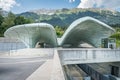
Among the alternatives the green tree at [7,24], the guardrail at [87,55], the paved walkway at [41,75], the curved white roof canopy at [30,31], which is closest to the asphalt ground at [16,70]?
the paved walkway at [41,75]

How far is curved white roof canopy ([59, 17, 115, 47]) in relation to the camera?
117 ft

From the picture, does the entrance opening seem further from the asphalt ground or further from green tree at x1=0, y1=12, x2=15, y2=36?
green tree at x1=0, y1=12, x2=15, y2=36

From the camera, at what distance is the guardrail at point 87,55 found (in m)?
22.8

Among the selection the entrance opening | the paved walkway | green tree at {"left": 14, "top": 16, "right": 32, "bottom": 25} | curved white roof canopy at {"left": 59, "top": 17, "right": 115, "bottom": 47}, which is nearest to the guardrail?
the entrance opening

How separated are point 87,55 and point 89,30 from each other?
19870 millimetres

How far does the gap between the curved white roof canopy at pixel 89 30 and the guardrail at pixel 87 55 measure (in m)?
10.6

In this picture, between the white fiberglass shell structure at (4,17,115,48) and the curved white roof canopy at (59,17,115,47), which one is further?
the white fiberglass shell structure at (4,17,115,48)

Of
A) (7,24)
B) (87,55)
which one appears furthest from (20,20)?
(87,55)

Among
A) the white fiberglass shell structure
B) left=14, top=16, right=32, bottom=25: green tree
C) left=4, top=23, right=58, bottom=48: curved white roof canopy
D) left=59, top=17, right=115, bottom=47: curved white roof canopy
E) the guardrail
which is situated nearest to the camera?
the guardrail

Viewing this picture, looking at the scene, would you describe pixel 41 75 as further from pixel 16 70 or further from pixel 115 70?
pixel 115 70

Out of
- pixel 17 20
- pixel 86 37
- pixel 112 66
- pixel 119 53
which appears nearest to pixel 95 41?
pixel 86 37

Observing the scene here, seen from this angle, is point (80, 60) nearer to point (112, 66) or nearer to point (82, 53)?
point (82, 53)

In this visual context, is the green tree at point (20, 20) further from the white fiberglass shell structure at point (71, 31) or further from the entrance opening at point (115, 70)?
the entrance opening at point (115, 70)

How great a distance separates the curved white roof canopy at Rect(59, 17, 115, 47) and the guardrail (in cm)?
1057
